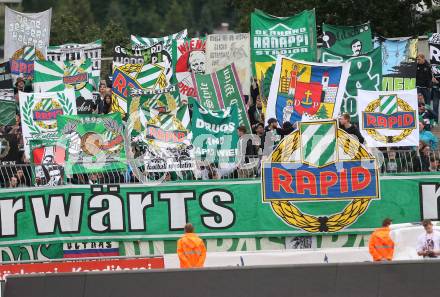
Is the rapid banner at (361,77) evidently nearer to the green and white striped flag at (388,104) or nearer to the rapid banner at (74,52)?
the green and white striped flag at (388,104)

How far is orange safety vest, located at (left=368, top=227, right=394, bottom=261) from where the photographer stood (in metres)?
21.4

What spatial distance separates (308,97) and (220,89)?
177cm

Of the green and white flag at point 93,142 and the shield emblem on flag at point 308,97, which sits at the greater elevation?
the shield emblem on flag at point 308,97

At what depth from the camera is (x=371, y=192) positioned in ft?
80.2

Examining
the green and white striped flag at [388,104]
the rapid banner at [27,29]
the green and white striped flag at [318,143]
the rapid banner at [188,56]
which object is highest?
the rapid banner at [27,29]

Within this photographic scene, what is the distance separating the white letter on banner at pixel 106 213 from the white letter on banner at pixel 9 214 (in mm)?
1269

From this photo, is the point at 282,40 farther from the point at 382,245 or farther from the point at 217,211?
the point at 382,245

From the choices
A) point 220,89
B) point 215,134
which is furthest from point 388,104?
point 220,89

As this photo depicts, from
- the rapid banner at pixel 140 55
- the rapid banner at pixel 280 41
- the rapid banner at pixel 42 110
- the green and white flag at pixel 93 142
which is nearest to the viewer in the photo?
the green and white flag at pixel 93 142

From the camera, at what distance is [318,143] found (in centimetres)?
2412

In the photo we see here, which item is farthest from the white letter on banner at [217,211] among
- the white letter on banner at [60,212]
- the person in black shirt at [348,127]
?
the person in black shirt at [348,127]

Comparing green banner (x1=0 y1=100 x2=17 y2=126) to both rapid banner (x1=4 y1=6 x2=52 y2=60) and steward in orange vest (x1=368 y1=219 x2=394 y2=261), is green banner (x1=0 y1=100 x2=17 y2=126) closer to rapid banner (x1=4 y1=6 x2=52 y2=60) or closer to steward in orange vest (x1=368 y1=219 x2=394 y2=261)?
rapid banner (x1=4 y1=6 x2=52 y2=60)

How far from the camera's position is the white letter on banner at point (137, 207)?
24641 mm

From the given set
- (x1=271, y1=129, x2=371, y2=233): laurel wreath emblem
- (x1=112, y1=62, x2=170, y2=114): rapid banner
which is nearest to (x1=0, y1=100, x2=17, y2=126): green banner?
(x1=112, y1=62, x2=170, y2=114): rapid banner
